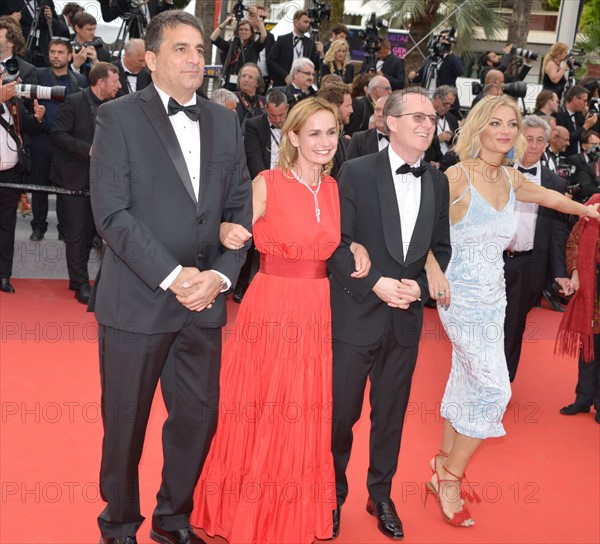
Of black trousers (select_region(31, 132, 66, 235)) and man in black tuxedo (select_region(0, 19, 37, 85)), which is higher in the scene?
man in black tuxedo (select_region(0, 19, 37, 85))

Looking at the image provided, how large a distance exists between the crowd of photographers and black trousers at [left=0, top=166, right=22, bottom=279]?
0.04 ft

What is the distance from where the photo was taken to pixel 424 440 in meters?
4.50

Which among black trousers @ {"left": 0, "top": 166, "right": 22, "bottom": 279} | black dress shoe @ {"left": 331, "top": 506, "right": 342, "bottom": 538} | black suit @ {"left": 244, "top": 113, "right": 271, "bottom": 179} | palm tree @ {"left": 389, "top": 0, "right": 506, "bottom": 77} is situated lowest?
black dress shoe @ {"left": 331, "top": 506, "right": 342, "bottom": 538}

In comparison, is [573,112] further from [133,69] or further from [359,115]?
[133,69]

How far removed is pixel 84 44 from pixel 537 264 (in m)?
4.83

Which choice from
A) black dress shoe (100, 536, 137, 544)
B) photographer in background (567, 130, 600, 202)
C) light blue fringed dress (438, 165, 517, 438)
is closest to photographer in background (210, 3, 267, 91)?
photographer in background (567, 130, 600, 202)

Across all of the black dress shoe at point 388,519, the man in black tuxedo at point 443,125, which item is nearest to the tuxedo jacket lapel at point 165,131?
the black dress shoe at point 388,519

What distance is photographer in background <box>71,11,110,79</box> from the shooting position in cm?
749

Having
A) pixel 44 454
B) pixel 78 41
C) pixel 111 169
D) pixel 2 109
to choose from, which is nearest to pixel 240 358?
pixel 111 169

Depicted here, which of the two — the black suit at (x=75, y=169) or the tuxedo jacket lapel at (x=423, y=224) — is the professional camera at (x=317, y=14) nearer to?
the black suit at (x=75, y=169)

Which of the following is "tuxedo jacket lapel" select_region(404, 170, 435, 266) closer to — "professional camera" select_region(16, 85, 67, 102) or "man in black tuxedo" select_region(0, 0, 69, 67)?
"professional camera" select_region(16, 85, 67, 102)

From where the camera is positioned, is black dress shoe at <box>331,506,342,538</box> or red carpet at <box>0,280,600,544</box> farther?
red carpet at <box>0,280,600,544</box>

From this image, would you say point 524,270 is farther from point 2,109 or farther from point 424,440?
point 2,109

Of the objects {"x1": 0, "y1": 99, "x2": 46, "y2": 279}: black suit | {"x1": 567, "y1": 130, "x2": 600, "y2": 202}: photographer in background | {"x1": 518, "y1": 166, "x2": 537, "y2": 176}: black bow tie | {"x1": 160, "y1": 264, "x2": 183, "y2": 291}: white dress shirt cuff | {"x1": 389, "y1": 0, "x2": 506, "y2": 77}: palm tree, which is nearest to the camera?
{"x1": 160, "y1": 264, "x2": 183, "y2": 291}: white dress shirt cuff
